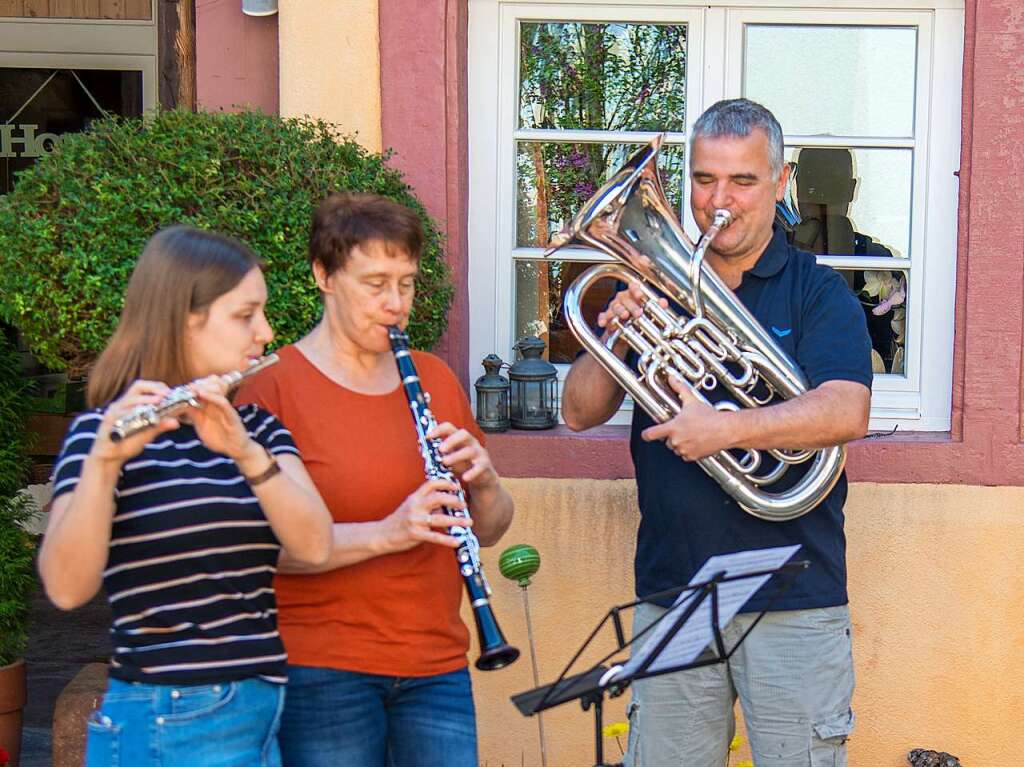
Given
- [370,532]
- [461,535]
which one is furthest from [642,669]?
[370,532]

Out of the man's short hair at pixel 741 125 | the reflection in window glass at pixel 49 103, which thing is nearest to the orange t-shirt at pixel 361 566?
the man's short hair at pixel 741 125

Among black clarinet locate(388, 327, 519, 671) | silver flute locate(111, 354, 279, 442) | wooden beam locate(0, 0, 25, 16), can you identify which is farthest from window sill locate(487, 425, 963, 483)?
wooden beam locate(0, 0, 25, 16)

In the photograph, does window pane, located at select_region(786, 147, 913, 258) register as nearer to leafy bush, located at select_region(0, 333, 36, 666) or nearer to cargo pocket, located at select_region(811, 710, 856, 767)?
cargo pocket, located at select_region(811, 710, 856, 767)

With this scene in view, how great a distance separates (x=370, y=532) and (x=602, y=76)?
2.42m

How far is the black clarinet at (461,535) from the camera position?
2668 millimetres

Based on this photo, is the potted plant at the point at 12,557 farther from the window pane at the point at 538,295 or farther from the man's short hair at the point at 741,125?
the man's short hair at the point at 741,125

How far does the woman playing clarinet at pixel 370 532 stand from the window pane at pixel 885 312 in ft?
6.91

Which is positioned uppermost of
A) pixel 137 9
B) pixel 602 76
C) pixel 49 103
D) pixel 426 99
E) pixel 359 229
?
pixel 137 9

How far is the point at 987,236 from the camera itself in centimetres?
420

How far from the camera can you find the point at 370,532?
263 cm

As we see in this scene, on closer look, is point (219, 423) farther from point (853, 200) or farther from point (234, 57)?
point (853, 200)

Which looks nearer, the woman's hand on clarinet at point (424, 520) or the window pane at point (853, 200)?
the woman's hand on clarinet at point (424, 520)

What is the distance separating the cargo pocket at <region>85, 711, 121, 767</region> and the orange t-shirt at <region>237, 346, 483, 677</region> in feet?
1.22

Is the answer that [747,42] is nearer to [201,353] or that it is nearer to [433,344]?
[433,344]
